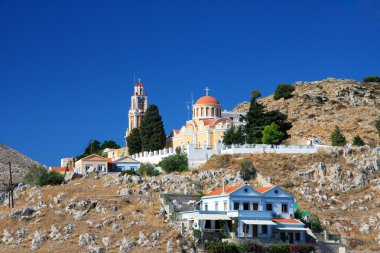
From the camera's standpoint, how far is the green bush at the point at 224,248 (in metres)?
61.9

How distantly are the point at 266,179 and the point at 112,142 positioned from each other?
46827 millimetres

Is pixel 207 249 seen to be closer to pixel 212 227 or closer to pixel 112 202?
pixel 212 227

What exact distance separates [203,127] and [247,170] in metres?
16.2

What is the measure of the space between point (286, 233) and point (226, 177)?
12.4 meters

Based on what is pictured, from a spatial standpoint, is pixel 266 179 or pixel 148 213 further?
pixel 266 179

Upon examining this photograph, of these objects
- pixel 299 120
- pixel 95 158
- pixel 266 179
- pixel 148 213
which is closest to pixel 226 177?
pixel 266 179

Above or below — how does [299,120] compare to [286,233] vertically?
above

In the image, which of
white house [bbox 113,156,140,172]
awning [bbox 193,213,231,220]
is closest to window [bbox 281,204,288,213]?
awning [bbox 193,213,231,220]

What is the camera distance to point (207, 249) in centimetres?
6219

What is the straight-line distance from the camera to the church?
9269 cm

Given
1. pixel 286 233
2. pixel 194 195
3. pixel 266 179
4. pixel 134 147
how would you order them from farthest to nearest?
pixel 134 147, pixel 266 179, pixel 194 195, pixel 286 233

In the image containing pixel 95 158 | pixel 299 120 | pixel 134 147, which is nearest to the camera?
pixel 95 158

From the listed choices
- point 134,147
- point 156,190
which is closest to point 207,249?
point 156,190

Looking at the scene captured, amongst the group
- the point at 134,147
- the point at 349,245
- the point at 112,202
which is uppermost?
the point at 134,147
